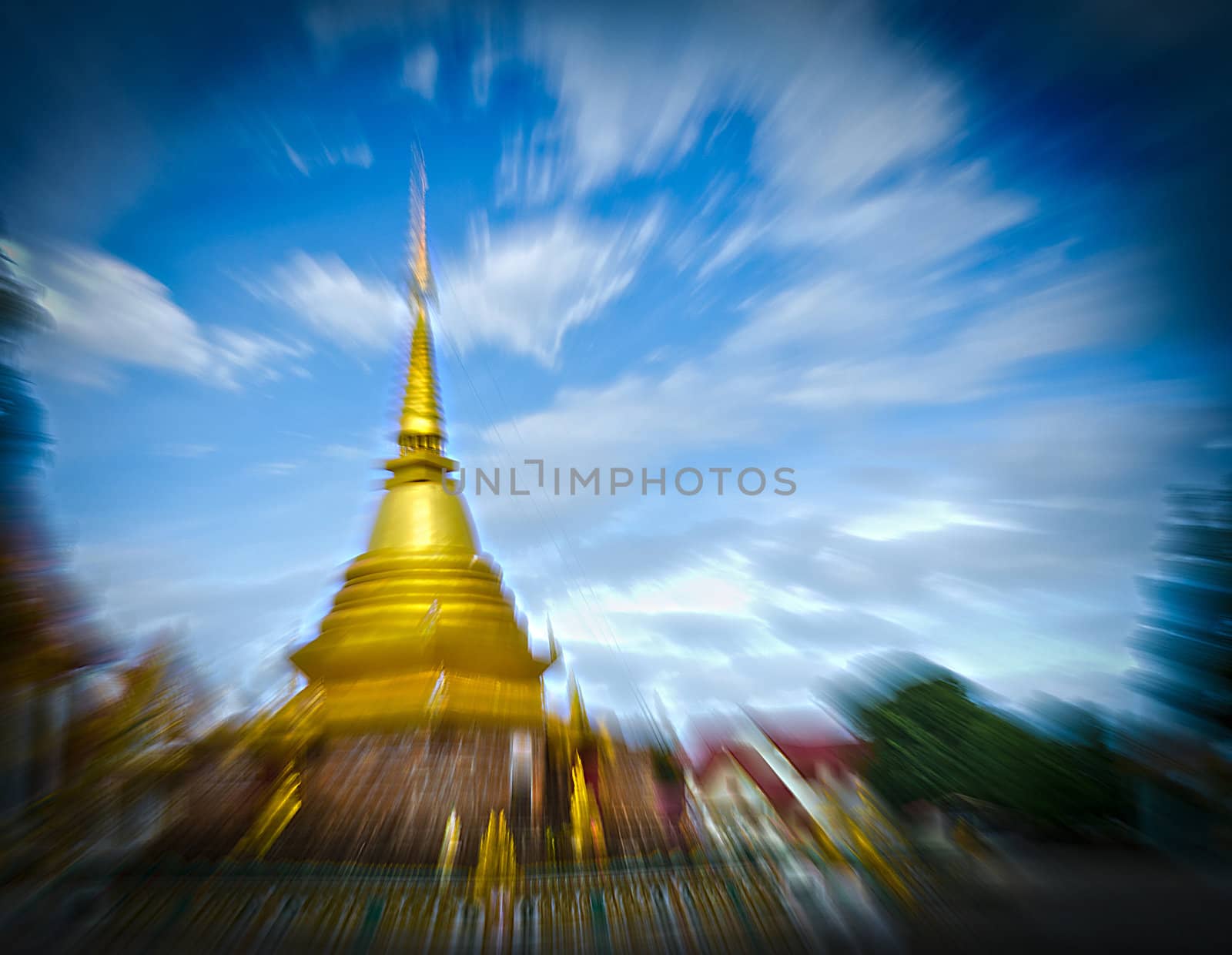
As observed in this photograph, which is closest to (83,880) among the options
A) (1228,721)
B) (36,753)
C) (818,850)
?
(36,753)

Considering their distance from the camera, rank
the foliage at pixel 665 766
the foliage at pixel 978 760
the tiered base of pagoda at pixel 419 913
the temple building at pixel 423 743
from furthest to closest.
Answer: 1. the foliage at pixel 978 760
2. the foliage at pixel 665 766
3. the temple building at pixel 423 743
4. the tiered base of pagoda at pixel 419 913

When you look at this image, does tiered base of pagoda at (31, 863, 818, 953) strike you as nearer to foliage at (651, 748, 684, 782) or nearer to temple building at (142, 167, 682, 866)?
temple building at (142, 167, 682, 866)

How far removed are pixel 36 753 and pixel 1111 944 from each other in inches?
245

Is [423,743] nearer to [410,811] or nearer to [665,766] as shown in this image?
[410,811]

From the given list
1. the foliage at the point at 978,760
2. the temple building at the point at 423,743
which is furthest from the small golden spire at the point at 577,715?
the foliage at the point at 978,760

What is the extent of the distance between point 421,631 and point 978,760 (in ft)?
37.4

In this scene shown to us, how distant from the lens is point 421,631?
27.9 ft

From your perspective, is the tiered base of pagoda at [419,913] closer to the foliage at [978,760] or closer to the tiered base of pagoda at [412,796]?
the tiered base of pagoda at [412,796]

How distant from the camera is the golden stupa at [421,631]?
7.90 meters

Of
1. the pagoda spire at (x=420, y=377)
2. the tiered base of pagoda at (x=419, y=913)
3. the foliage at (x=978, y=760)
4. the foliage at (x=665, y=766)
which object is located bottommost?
the foliage at (x=978, y=760)

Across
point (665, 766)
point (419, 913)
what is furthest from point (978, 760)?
point (419, 913)

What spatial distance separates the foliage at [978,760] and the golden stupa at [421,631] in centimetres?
896

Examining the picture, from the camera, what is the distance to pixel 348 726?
763 cm

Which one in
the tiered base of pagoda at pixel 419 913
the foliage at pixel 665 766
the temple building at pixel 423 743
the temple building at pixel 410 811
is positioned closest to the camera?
the tiered base of pagoda at pixel 419 913
